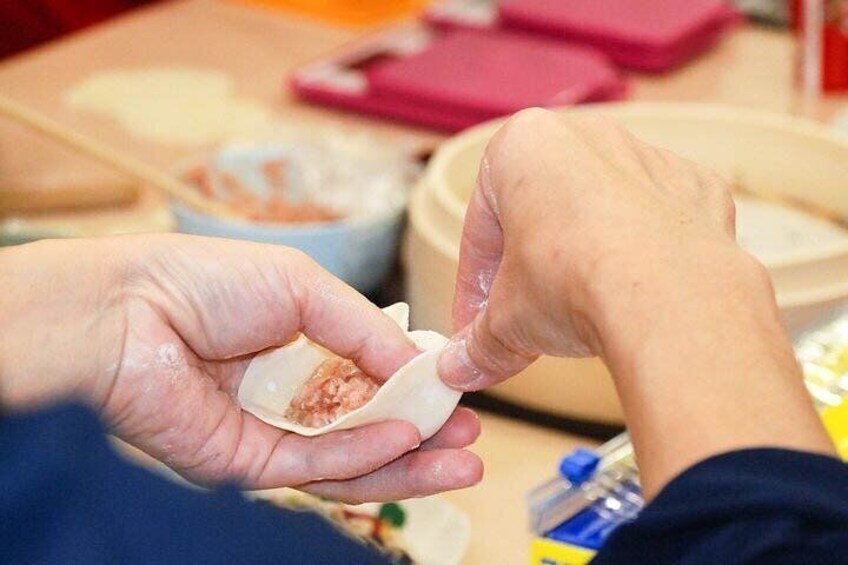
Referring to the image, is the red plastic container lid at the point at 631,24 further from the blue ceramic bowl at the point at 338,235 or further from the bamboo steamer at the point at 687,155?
the blue ceramic bowl at the point at 338,235

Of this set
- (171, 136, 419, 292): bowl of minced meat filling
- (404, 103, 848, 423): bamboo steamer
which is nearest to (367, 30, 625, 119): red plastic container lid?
(171, 136, 419, 292): bowl of minced meat filling

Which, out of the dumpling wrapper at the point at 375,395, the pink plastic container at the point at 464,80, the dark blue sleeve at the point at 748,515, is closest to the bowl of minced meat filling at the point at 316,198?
the pink plastic container at the point at 464,80

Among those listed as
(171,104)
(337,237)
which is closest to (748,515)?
(337,237)

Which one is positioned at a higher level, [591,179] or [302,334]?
[591,179]

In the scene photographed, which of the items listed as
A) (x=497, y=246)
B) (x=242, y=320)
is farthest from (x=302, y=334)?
(x=497, y=246)

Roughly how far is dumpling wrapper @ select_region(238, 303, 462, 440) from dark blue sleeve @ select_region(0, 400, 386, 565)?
32 centimetres

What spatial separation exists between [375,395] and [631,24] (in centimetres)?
120

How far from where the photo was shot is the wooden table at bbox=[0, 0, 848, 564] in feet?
5.75

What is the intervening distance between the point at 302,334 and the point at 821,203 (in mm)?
704

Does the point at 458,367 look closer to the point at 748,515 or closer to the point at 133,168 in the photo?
the point at 748,515

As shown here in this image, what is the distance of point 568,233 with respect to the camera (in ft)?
2.55

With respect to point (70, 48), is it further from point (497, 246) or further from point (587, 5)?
point (497, 246)

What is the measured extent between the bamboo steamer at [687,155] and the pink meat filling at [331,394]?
146 millimetres

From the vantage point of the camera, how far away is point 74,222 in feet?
5.18
